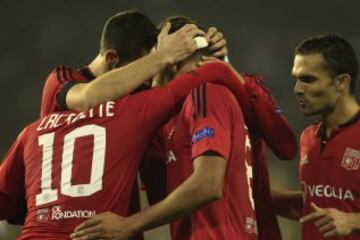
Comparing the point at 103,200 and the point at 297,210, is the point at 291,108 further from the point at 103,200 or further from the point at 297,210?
the point at 103,200

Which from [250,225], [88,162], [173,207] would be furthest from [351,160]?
[88,162]

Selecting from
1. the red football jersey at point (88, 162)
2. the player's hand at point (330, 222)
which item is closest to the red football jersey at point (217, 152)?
the red football jersey at point (88, 162)

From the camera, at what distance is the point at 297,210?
251 cm

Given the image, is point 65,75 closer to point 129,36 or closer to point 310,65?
point 129,36

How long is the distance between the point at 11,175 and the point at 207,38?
0.74 meters

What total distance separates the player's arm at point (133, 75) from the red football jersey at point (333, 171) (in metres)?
0.64

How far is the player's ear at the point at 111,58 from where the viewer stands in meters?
2.20

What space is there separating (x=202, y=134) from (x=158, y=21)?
369 cm

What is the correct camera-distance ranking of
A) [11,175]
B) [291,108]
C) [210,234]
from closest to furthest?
[210,234] → [11,175] → [291,108]

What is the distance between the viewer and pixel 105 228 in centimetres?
174

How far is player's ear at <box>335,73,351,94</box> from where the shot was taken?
7.49ft

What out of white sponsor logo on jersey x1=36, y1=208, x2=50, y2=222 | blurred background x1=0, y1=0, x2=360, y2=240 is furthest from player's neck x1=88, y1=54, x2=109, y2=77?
Answer: blurred background x1=0, y1=0, x2=360, y2=240

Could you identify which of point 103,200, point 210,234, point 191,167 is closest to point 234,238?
point 210,234

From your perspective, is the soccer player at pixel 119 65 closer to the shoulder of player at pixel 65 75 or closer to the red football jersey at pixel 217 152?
the shoulder of player at pixel 65 75
